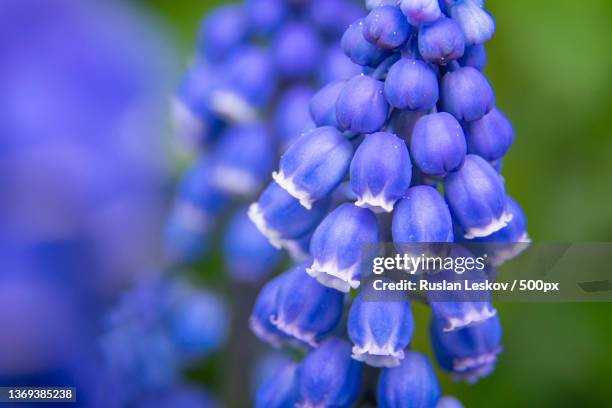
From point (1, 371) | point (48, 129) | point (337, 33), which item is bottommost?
point (1, 371)

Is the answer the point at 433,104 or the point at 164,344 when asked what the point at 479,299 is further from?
the point at 164,344

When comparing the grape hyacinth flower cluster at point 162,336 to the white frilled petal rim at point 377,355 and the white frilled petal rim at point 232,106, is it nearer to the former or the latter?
the white frilled petal rim at point 232,106

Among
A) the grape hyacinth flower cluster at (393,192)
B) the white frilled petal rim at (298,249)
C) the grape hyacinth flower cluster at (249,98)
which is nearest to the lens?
the grape hyacinth flower cluster at (393,192)

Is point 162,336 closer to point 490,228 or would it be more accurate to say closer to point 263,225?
point 263,225

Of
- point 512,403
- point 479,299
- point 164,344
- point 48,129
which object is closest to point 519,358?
point 512,403

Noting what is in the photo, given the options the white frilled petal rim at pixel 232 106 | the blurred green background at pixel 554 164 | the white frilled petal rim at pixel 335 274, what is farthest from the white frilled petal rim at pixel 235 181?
the white frilled petal rim at pixel 335 274

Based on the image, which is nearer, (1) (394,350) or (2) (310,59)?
(1) (394,350)

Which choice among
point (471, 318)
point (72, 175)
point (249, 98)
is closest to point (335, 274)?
point (471, 318)
